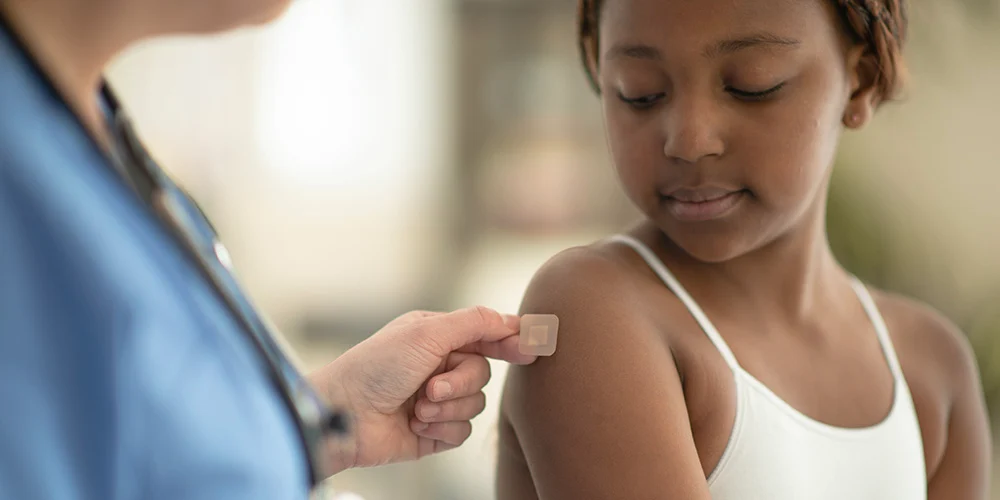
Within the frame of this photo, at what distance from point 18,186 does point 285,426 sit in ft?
0.67

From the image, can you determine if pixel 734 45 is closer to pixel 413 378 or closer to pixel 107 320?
pixel 413 378

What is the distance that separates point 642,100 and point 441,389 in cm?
32

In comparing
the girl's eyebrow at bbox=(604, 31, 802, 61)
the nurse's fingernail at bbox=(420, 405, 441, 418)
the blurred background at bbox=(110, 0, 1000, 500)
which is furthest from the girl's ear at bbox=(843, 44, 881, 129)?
the blurred background at bbox=(110, 0, 1000, 500)

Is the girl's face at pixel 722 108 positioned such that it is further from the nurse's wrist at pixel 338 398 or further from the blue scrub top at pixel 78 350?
the blue scrub top at pixel 78 350

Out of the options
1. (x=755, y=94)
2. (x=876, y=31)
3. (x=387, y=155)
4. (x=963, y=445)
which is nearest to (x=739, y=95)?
(x=755, y=94)

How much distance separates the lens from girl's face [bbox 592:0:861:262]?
33.4 inches

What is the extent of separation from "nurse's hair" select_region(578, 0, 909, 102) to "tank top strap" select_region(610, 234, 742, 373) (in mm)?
168

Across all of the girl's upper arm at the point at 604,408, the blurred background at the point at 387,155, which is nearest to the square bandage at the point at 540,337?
the girl's upper arm at the point at 604,408

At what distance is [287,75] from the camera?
11.2 ft

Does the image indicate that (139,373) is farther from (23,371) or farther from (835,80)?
(835,80)

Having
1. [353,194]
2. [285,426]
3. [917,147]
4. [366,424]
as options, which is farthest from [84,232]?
[353,194]

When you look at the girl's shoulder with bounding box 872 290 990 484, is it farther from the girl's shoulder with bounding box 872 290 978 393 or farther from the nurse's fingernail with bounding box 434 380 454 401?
the nurse's fingernail with bounding box 434 380 454 401

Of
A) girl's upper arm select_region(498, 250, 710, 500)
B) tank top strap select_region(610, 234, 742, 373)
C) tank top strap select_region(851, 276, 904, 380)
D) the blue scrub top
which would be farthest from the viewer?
tank top strap select_region(851, 276, 904, 380)

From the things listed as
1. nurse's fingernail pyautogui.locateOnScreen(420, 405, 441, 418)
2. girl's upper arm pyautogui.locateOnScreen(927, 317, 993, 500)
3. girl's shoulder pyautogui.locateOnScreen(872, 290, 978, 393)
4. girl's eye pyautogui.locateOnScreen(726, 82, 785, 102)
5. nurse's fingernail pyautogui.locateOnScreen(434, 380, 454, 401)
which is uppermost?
girl's eye pyautogui.locateOnScreen(726, 82, 785, 102)
